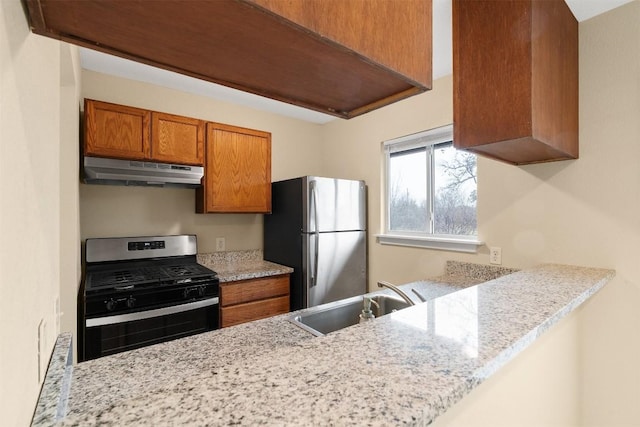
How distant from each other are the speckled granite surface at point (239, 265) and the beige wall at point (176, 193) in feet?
0.25

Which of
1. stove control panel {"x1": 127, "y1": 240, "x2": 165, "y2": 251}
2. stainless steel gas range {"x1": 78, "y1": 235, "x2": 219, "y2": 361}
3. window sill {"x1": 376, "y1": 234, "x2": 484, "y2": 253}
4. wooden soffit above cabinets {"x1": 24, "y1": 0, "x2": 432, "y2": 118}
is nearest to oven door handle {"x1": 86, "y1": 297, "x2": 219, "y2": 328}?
stainless steel gas range {"x1": 78, "y1": 235, "x2": 219, "y2": 361}

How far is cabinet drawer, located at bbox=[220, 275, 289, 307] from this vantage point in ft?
7.82

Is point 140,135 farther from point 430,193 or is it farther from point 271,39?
point 430,193

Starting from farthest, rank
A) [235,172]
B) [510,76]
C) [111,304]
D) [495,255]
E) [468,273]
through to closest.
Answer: [235,172] < [468,273] < [495,255] < [111,304] < [510,76]

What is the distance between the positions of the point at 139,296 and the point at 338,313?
130cm

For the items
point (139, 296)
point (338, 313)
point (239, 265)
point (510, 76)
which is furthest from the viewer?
point (239, 265)

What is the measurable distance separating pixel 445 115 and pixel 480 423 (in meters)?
2.15

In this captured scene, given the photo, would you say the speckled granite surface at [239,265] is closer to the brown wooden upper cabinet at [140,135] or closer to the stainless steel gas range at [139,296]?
the stainless steel gas range at [139,296]

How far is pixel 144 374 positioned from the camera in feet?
2.90

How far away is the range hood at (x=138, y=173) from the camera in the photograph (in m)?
2.09

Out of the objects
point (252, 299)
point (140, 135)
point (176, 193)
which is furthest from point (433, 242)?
point (140, 135)

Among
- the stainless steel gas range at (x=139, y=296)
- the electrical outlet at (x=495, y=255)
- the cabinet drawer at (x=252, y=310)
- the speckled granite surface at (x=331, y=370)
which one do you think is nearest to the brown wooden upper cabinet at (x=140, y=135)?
the stainless steel gas range at (x=139, y=296)

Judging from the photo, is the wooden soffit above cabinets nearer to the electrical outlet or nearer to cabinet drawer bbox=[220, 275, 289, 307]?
the electrical outlet

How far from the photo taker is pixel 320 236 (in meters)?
2.67
